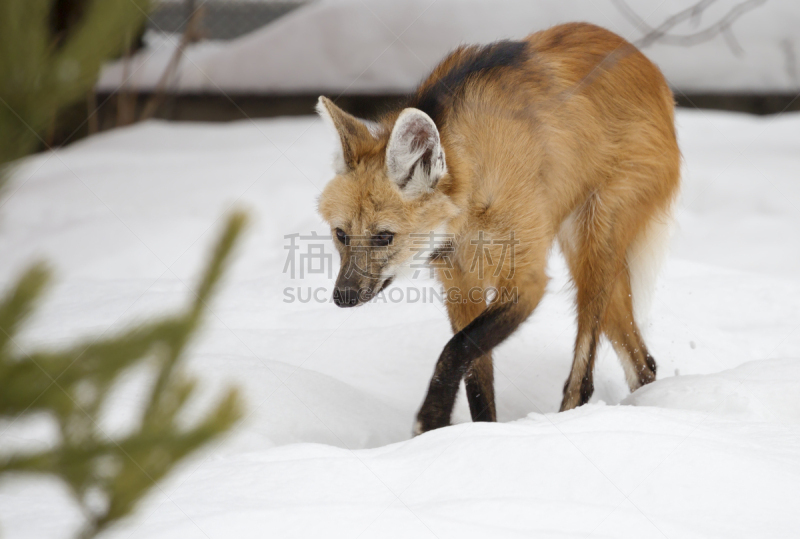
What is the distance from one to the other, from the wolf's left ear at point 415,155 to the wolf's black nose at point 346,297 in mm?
364

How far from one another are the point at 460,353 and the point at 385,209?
525 mm

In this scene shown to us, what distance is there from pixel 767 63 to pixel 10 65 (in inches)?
267

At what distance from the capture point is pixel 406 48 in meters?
6.29

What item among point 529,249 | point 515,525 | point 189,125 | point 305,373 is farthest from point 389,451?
point 189,125

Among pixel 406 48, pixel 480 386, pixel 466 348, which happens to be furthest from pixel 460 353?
pixel 406 48

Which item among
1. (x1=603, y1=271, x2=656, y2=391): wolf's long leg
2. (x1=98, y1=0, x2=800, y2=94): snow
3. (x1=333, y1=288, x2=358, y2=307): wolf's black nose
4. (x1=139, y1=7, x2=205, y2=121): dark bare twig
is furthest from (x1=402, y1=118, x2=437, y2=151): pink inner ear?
(x1=139, y1=7, x2=205, y2=121): dark bare twig

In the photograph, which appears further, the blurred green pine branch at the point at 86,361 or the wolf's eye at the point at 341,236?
the wolf's eye at the point at 341,236

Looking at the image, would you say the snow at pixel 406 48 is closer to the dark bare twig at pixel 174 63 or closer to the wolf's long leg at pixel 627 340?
the dark bare twig at pixel 174 63

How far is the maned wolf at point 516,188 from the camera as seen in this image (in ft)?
6.79

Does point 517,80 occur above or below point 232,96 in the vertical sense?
above

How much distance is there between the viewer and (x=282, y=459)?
1403 millimetres

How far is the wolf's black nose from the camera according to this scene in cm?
204

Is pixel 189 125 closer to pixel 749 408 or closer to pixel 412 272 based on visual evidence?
pixel 412 272

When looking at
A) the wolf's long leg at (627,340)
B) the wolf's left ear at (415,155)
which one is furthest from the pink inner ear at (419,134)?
the wolf's long leg at (627,340)
